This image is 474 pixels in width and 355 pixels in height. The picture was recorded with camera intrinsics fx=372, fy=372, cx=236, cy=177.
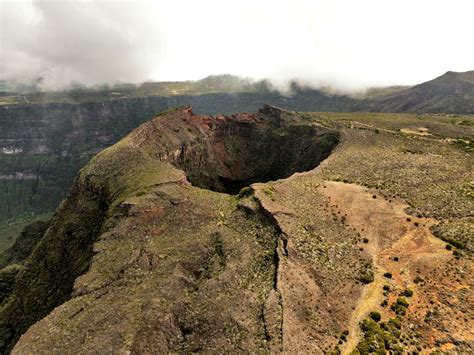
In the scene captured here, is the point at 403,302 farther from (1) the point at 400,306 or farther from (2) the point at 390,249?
(2) the point at 390,249

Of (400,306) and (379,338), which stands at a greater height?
(400,306)

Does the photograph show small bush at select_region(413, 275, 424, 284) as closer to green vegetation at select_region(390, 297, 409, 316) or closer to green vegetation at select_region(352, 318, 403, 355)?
green vegetation at select_region(390, 297, 409, 316)

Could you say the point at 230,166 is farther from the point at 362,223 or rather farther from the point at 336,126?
the point at 362,223

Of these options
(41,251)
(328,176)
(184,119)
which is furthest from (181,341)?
(184,119)

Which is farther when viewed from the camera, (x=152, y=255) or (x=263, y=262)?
(x=152, y=255)

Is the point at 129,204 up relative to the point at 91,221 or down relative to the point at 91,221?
up

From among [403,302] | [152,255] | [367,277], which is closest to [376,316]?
[403,302]
